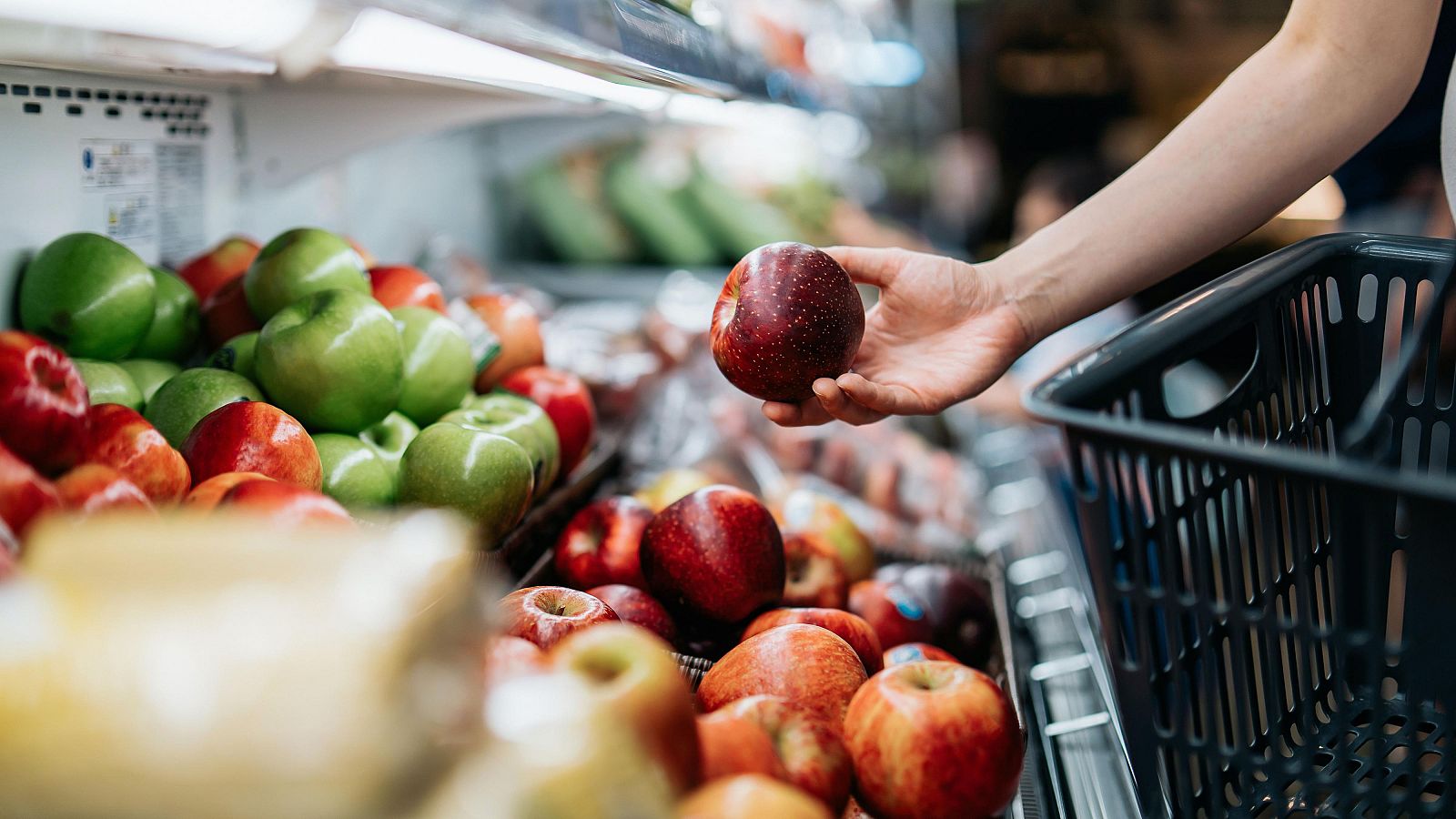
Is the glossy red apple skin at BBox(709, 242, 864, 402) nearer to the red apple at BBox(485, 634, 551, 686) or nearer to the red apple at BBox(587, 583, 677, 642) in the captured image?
the red apple at BBox(587, 583, 677, 642)

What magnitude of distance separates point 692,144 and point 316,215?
2.03 meters

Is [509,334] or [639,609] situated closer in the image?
[639,609]

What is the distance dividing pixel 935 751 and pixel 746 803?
0.28m

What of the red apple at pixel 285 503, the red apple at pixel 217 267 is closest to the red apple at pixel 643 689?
the red apple at pixel 285 503

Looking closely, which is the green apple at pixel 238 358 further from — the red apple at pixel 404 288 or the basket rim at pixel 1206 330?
the basket rim at pixel 1206 330

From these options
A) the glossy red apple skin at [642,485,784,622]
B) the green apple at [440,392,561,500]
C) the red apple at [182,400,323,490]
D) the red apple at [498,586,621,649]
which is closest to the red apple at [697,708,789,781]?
the red apple at [498,586,621,649]

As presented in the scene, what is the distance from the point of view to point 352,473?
125 cm

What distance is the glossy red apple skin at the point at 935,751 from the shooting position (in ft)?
2.93

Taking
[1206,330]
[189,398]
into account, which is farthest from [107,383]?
[1206,330]

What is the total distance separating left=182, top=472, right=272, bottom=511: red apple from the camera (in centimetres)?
92

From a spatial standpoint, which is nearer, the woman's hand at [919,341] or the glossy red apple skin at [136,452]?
the glossy red apple skin at [136,452]

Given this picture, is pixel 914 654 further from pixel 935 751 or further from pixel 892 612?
pixel 935 751

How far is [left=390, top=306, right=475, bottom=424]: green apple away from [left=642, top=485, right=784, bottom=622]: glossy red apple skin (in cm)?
Answer: 40

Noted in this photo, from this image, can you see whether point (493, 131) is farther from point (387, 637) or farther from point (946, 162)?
point (946, 162)
